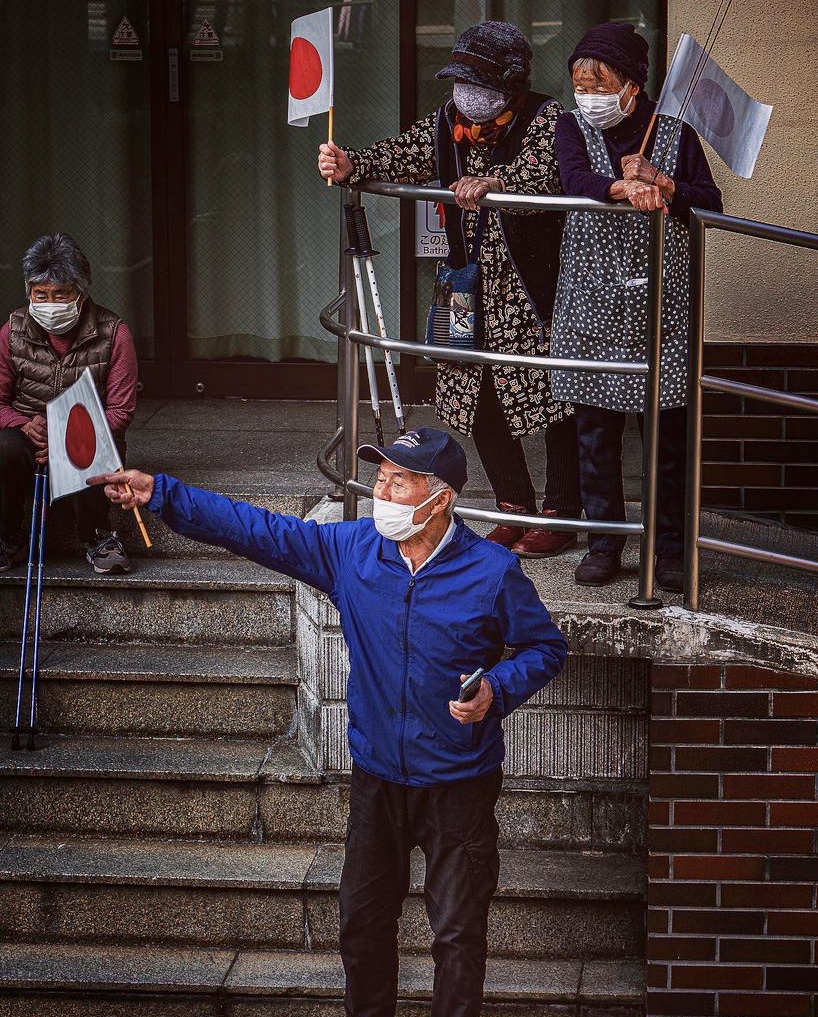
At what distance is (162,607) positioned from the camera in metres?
5.77

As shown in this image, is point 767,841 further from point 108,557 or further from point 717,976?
point 108,557

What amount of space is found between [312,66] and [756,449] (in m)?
2.02

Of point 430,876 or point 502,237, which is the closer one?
point 430,876

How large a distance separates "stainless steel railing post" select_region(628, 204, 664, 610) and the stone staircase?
390 millimetres

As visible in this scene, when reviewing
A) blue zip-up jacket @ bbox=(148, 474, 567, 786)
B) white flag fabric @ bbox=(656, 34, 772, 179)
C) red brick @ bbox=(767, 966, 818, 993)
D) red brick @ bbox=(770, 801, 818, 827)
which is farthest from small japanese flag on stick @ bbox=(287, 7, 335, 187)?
red brick @ bbox=(767, 966, 818, 993)

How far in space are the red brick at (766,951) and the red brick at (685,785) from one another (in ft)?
1.48

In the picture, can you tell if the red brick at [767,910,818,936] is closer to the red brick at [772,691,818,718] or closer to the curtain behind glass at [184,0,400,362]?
the red brick at [772,691,818,718]

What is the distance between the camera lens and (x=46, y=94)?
811cm

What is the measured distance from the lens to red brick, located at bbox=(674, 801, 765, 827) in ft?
15.3

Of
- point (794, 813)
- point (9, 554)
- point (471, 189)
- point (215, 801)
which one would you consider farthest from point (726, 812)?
point (9, 554)

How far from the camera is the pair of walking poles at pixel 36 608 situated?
5.41 metres

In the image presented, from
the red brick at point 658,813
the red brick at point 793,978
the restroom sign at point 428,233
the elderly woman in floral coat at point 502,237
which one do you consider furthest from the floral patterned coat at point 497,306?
the restroom sign at point 428,233

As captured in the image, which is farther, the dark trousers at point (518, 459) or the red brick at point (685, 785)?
the dark trousers at point (518, 459)

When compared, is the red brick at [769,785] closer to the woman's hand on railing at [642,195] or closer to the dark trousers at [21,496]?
the woman's hand on railing at [642,195]
